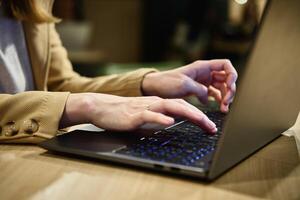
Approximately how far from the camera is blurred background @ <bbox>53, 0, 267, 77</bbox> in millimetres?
3826

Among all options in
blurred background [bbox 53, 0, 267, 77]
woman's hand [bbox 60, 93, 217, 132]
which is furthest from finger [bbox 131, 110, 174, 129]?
blurred background [bbox 53, 0, 267, 77]

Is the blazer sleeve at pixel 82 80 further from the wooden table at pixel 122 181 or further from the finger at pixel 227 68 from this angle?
the wooden table at pixel 122 181

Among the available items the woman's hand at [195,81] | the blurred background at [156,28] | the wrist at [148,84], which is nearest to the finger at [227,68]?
the woman's hand at [195,81]

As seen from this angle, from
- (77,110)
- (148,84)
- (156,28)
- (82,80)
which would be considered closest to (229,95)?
(148,84)

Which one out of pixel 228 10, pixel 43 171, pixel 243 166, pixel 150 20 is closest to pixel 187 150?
pixel 243 166

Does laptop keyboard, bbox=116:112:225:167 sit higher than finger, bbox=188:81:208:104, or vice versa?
laptop keyboard, bbox=116:112:225:167

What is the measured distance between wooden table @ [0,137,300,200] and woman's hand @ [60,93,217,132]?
0.09 m

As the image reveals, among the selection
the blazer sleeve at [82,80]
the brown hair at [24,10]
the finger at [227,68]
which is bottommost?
the blazer sleeve at [82,80]

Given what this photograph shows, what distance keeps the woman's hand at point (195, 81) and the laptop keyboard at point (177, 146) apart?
23cm

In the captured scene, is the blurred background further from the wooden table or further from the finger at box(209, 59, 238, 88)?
the wooden table

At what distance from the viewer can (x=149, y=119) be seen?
62 cm

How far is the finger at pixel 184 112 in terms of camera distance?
0.63m

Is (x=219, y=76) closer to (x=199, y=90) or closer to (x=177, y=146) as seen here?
(x=199, y=90)

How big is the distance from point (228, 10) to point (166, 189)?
3.83m
